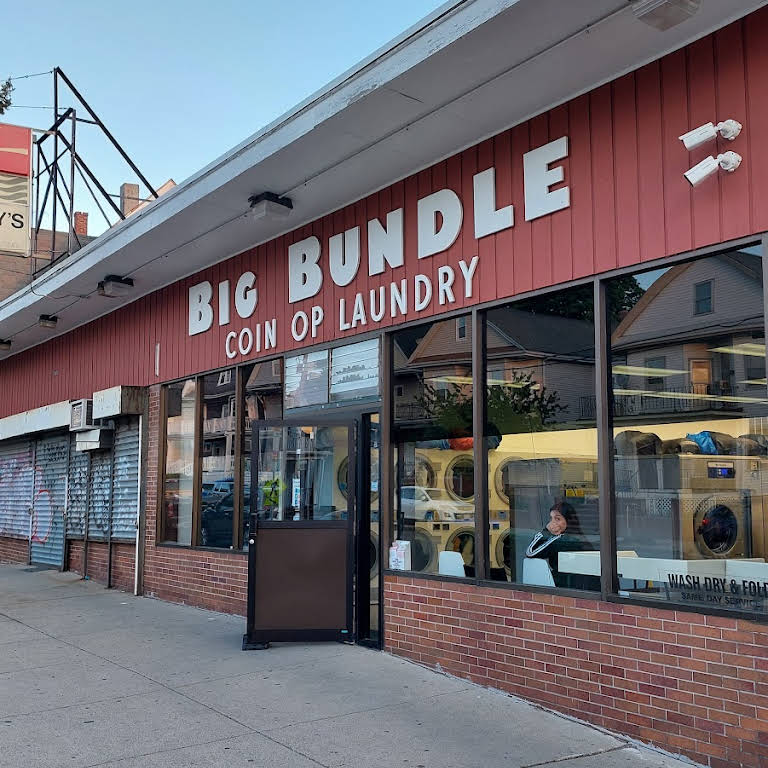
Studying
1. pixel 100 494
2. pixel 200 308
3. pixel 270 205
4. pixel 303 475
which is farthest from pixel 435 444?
pixel 100 494

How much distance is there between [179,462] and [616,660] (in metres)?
7.41

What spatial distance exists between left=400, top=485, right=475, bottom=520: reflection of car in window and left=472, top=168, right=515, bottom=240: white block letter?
2.22 m

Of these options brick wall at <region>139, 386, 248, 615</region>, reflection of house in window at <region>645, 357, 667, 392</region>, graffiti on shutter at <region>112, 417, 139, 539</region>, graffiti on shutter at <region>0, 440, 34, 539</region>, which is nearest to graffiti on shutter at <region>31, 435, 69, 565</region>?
graffiti on shutter at <region>0, 440, 34, 539</region>

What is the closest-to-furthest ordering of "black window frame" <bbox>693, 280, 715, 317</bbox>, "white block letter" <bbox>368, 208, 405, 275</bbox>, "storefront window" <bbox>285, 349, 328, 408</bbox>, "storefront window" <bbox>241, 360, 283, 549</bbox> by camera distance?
"black window frame" <bbox>693, 280, 715, 317</bbox> → "white block letter" <bbox>368, 208, 405, 275</bbox> → "storefront window" <bbox>285, 349, 328, 408</bbox> → "storefront window" <bbox>241, 360, 283, 549</bbox>

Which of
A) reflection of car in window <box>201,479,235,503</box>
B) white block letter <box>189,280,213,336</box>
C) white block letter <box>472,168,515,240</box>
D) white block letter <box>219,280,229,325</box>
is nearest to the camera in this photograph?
white block letter <box>472,168,515,240</box>

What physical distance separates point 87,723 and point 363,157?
4.92 metres

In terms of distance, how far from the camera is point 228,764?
4984 mm

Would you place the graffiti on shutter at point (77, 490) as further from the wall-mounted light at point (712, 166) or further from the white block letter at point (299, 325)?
the wall-mounted light at point (712, 166)

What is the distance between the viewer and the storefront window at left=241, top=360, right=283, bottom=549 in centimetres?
962

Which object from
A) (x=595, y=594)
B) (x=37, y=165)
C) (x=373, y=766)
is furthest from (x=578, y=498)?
(x=37, y=165)

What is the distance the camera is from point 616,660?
5.65m

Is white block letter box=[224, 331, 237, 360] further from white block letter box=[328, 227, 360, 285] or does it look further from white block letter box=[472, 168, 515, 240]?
white block letter box=[472, 168, 515, 240]

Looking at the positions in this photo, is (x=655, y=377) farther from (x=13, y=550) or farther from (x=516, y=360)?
(x=13, y=550)

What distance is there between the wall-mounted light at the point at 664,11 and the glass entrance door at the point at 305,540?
4.46 m
